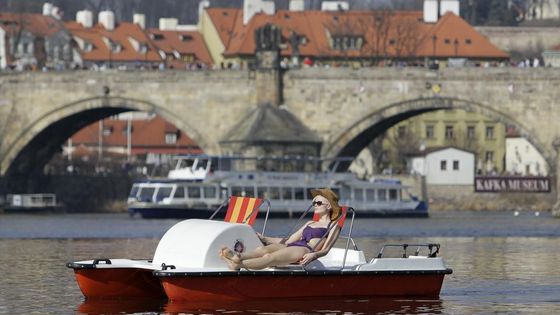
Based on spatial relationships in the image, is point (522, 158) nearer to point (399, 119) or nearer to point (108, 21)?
point (108, 21)

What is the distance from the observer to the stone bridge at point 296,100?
244 feet

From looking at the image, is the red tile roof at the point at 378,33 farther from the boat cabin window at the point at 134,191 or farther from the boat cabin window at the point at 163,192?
the boat cabin window at the point at 163,192

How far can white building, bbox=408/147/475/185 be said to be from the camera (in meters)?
96.1

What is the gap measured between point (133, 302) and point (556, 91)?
48.5 metres

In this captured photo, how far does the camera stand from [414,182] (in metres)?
87.0

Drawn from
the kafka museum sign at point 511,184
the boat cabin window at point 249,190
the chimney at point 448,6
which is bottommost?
the boat cabin window at point 249,190

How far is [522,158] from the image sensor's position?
4574 inches

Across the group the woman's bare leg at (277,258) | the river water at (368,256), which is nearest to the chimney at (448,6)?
the river water at (368,256)

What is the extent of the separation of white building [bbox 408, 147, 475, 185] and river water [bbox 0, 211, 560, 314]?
77.6 ft

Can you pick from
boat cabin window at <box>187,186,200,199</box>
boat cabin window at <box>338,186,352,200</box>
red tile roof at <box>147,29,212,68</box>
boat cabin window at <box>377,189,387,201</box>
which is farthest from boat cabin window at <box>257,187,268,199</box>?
red tile roof at <box>147,29,212,68</box>

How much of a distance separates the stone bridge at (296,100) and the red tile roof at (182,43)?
42.8 m

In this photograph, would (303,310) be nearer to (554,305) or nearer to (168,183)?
(554,305)

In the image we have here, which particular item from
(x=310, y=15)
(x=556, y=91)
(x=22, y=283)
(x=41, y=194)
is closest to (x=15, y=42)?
(x=310, y=15)

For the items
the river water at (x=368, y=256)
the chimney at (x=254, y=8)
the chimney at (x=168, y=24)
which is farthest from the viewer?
the chimney at (x=168, y=24)
